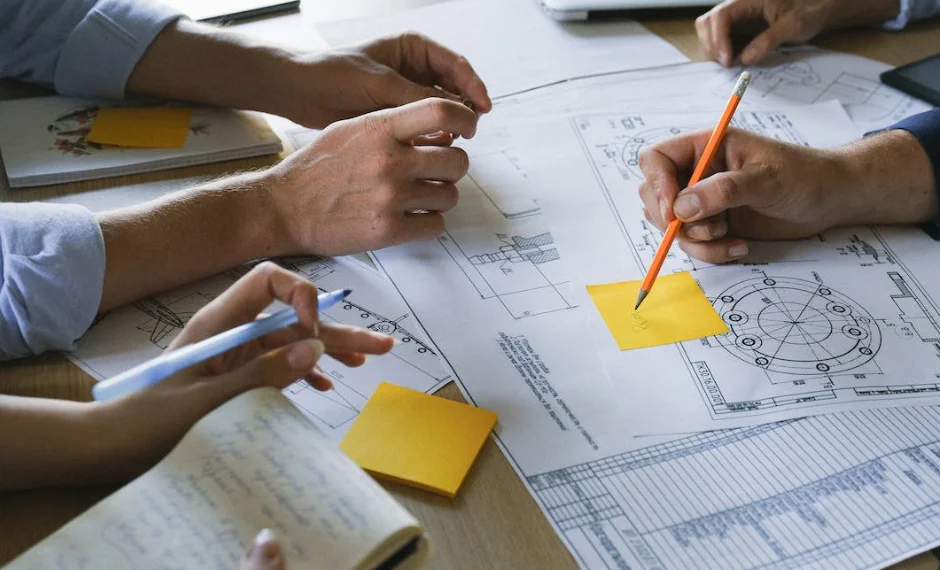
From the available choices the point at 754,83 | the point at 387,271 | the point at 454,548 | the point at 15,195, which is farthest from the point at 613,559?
the point at 754,83

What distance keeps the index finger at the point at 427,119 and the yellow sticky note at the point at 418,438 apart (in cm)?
29

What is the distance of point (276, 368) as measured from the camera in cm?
71

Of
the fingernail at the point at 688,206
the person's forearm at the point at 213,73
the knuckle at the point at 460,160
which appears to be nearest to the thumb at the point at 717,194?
the fingernail at the point at 688,206

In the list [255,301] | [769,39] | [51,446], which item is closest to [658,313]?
[255,301]

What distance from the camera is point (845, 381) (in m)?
0.86

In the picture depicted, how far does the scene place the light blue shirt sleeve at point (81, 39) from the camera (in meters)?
1.17

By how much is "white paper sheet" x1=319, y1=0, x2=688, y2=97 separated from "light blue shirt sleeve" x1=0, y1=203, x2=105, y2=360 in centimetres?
60

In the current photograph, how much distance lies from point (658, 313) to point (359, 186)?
0.35m

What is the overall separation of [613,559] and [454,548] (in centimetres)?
12

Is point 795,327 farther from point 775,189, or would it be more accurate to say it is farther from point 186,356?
point 186,356

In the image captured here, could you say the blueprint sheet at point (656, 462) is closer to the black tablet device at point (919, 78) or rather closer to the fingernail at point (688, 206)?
the fingernail at point (688, 206)

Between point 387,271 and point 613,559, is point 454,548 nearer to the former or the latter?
point 613,559

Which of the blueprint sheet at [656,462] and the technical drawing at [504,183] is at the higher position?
the technical drawing at [504,183]

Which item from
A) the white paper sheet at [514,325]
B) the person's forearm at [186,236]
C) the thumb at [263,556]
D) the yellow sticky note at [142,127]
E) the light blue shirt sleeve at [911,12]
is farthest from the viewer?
the light blue shirt sleeve at [911,12]
